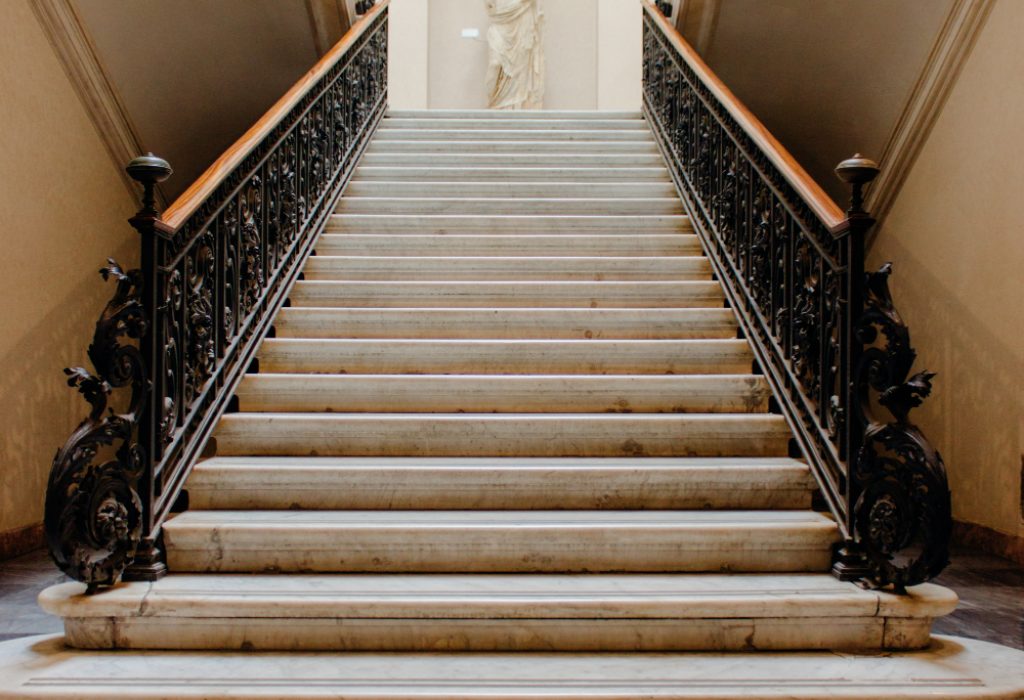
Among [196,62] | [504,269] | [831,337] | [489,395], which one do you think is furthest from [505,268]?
[196,62]

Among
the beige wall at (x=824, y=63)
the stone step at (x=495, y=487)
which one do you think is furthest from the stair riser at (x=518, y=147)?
the stone step at (x=495, y=487)

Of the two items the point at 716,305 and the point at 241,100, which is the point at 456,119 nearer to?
the point at 241,100

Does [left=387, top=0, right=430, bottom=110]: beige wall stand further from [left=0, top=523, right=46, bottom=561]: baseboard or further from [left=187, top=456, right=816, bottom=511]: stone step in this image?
[left=187, top=456, right=816, bottom=511]: stone step

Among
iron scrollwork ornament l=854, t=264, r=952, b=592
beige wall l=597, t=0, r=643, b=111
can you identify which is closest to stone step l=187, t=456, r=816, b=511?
iron scrollwork ornament l=854, t=264, r=952, b=592

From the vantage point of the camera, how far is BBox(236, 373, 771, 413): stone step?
3.11 m

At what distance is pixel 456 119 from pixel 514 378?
3439 mm

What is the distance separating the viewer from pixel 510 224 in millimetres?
4336

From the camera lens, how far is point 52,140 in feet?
12.4

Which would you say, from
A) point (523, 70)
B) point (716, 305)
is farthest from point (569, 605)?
point (523, 70)

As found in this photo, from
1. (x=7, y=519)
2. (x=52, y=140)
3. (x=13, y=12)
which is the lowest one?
(x=7, y=519)

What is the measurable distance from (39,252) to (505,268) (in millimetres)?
2060

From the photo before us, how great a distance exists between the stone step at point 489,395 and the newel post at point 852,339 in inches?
27.6

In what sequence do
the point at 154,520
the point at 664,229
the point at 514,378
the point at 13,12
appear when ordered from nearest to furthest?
the point at 154,520
the point at 514,378
the point at 13,12
the point at 664,229

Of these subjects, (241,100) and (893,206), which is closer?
(893,206)
